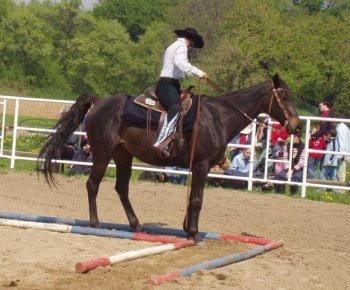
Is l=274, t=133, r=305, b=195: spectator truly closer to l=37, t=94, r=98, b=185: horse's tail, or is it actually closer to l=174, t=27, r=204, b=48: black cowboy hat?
l=37, t=94, r=98, b=185: horse's tail

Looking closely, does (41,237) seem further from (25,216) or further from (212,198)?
(212,198)

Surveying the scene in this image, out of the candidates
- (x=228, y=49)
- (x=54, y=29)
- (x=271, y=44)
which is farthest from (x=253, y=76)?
(x=54, y=29)

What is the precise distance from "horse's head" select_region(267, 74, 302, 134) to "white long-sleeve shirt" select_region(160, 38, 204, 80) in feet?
3.66

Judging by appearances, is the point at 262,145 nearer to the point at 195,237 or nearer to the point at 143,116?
the point at 143,116

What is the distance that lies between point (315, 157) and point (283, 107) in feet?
22.7

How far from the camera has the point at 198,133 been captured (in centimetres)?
958

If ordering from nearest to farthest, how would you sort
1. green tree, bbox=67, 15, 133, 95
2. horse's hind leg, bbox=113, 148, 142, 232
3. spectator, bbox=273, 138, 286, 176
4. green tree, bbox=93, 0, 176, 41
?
horse's hind leg, bbox=113, 148, 142, 232
spectator, bbox=273, 138, 286, 176
green tree, bbox=67, 15, 133, 95
green tree, bbox=93, 0, 176, 41

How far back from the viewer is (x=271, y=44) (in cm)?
5484

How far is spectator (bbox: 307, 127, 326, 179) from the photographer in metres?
16.3

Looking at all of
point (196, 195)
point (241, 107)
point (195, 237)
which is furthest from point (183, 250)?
point (241, 107)

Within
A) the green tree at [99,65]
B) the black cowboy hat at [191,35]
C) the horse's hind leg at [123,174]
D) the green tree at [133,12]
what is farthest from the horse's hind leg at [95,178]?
the green tree at [133,12]

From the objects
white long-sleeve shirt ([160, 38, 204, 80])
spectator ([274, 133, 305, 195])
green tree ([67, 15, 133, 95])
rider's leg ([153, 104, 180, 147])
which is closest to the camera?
white long-sleeve shirt ([160, 38, 204, 80])

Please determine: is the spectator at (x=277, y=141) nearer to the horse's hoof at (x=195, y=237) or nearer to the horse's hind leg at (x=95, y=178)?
the horse's hind leg at (x=95, y=178)

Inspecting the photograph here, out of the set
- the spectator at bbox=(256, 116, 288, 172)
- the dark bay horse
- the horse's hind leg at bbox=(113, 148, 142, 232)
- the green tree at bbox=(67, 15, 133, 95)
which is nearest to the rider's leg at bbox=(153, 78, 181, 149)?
the dark bay horse
